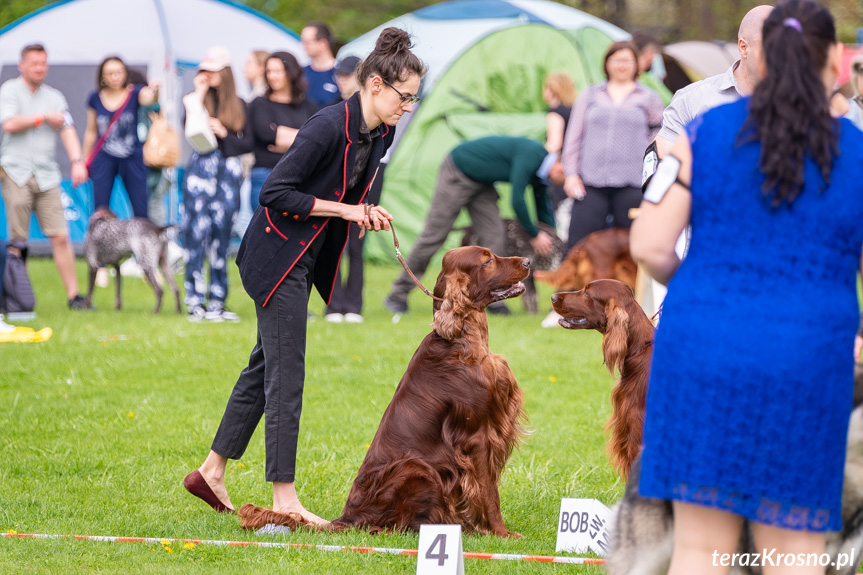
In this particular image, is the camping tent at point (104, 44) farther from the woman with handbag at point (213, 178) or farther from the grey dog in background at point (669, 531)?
the grey dog in background at point (669, 531)

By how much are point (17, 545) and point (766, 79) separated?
2.91 meters

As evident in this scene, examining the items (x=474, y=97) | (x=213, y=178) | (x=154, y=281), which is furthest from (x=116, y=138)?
(x=474, y=97)

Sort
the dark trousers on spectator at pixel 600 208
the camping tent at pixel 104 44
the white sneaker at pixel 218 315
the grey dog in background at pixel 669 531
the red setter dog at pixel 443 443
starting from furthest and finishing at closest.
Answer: the camping tent at pixel 104 44
the white sneaker at pixel 218 315
the dark trousers on spectator at pixel 600 208
the red setter dog at pixel 443 443
the grey dog in background at pixel 669 531

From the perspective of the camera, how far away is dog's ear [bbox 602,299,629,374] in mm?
3965

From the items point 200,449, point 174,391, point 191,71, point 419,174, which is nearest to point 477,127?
point 419,174

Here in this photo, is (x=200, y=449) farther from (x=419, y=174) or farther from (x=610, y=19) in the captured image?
(x=610, y=19)

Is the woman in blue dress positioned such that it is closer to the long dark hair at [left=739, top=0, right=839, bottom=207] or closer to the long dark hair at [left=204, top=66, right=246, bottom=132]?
the long dark hair at [left=739, top=0, right=839, bottom=207]

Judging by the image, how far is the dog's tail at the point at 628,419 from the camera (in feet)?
12.7

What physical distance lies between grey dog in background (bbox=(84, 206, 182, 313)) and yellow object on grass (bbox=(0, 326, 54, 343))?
63.8 inches

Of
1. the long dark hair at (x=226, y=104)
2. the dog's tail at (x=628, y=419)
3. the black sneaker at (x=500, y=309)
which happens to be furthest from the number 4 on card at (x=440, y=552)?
the black sneaker at (x=500, y=309)

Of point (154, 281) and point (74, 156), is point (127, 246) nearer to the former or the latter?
point (154, 281)

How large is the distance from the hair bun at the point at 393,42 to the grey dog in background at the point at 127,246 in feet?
20.8

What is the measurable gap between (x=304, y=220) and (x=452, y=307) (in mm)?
683

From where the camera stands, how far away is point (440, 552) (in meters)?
3.11
